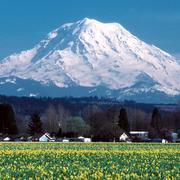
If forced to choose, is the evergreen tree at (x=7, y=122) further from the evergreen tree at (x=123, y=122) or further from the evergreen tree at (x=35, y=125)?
the evergreen tree at (x=123, y=122)

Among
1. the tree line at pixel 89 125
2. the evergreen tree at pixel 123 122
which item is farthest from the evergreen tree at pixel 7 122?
the evergreen tree at pixel 123 122

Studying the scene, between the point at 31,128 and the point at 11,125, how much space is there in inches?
190

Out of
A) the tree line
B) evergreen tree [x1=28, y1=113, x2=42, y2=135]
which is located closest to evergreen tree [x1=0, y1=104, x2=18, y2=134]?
the tree line

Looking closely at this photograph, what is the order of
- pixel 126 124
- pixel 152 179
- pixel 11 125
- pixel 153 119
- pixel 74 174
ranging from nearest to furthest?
pixel 152 179 < pixel 74 174 < pixel 11 125 < pixel 126 124 < pixel 153 119

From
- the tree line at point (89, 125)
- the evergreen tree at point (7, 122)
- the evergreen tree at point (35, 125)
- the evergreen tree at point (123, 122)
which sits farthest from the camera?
the evergreen tree at point (123, 122)

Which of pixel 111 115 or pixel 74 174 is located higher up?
pixel 111 115

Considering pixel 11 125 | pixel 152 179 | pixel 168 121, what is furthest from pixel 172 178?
pixel 168 121

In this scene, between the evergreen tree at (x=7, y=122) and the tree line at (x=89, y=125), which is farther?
the evergreen tree at (x=7, y=122)

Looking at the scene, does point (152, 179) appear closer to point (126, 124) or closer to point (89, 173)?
point (89, 173)

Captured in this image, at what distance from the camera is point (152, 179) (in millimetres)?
A: 19094

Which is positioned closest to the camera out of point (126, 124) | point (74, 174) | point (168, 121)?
point (74, 174)

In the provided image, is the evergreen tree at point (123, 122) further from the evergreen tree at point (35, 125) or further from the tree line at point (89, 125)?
the evergreen tree at point (35, 125)

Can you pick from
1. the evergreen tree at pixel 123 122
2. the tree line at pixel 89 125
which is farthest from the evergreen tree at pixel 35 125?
the evergreen tree at pixel 123 122

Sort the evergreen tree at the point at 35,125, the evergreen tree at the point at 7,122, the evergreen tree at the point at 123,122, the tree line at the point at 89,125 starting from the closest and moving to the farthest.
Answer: the tree line at the point at 89,125
the evergreen tree at the point at 7,122
the evergreen tree at the point at 35,125
the evergreen tree at the point at 123,122
